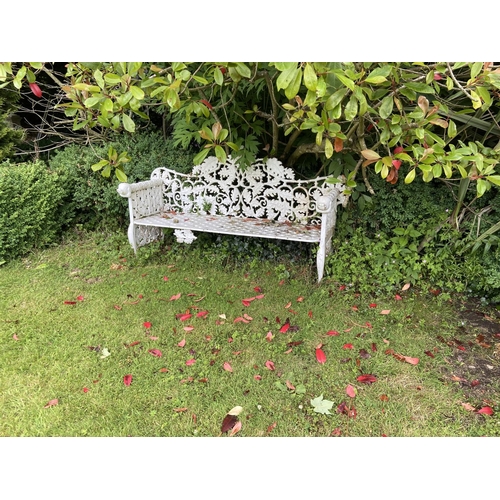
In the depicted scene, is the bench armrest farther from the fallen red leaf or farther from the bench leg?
the fallen red leaf

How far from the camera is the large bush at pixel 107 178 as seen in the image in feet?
15.3

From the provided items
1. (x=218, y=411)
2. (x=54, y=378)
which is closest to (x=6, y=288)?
(x=54, y=378)

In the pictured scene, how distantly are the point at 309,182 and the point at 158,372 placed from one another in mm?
2353

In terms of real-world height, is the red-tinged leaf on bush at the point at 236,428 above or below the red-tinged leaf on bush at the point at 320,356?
below

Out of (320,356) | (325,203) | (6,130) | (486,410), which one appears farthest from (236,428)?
(6,130)

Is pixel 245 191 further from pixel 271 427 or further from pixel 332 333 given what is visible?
pixel 271 427

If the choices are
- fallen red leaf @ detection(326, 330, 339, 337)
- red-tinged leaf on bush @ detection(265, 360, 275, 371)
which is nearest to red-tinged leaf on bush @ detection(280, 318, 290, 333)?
fallen red leaf @ detection(326, 330, 339, 337)

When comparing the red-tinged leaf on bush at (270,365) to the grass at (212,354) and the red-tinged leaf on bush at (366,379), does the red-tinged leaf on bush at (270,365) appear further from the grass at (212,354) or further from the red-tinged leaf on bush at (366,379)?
the red-tinged leaf on bush at (366,379)

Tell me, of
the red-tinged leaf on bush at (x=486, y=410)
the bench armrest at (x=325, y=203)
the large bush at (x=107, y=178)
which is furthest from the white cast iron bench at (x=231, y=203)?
the red-tinged leaf on bush at (x=486, y=410)

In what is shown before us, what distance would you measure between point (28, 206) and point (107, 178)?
93 centimetres

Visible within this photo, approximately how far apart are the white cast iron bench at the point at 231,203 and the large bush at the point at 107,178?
9.9 inches

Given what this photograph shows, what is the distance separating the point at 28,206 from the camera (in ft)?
14.1

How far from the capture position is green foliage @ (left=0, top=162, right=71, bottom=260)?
4.15 meters

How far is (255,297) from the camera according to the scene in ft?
11.7
